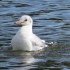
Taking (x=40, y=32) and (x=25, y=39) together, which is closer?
(x=25, y=39)

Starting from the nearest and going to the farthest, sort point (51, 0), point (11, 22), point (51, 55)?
point (51, 55) < point (11, 22) < point (51, 0)

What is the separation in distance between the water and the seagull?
22 cm

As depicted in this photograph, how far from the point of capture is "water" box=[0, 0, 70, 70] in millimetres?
14578

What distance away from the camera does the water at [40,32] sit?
574 inches

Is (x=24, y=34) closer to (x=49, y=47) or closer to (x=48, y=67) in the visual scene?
Answer: (x=49, y=47)

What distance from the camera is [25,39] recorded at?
16.1 metres

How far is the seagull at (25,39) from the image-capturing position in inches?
634

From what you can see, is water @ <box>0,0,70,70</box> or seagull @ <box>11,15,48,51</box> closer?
water @ <box>0,0,70,70</box>

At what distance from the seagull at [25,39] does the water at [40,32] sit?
0.22 meters

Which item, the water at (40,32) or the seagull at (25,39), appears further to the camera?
the seagull at (25,39)

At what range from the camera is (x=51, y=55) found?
51.2ft

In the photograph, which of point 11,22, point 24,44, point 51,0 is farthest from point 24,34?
point 51,0

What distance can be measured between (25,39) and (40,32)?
105 inches

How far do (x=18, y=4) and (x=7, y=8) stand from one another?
1.48m
